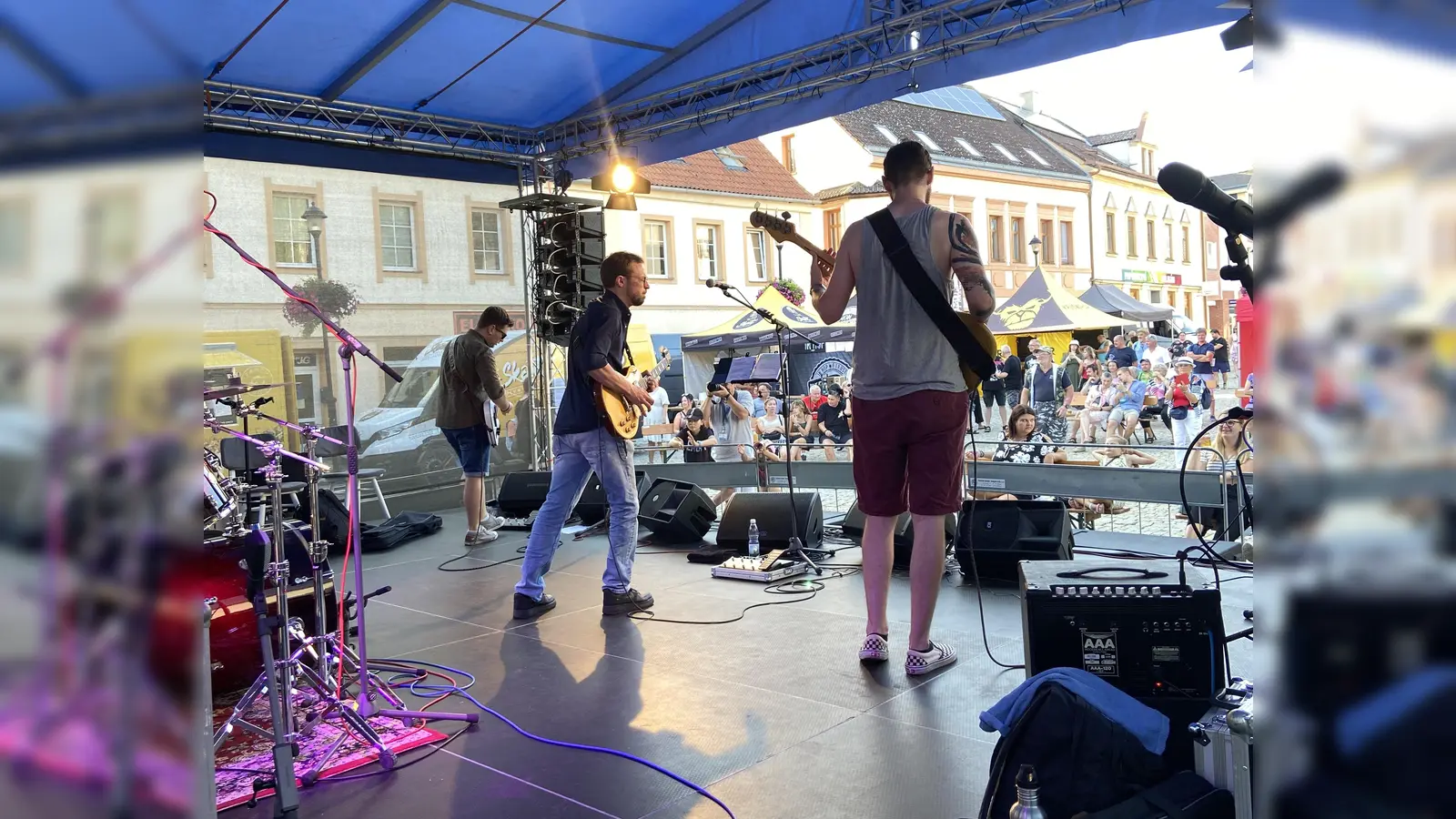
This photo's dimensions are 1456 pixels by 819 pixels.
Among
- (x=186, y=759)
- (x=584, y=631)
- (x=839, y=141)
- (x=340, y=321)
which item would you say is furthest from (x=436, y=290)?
(x=839, y=141)

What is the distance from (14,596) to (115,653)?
5 centimetres

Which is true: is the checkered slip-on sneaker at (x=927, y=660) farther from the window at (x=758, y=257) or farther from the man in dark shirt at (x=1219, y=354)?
the window at (x=758, y=257)

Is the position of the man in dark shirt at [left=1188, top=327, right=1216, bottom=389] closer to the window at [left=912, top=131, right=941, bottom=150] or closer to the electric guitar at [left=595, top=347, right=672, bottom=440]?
the electric guitar at [left=595, top=347, right=672, bottom=440]

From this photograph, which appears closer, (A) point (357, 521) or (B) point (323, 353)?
(A) point (357, 521)

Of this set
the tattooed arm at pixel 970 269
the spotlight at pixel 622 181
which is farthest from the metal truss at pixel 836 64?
the tattooed arm at pixel 970 269

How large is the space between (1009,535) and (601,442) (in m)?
2.02

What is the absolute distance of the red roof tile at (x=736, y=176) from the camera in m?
23.6

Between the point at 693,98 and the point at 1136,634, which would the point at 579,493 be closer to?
the point at 1136,634

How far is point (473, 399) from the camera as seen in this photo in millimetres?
6461

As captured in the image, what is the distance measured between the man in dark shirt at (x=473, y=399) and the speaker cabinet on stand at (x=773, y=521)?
1.78 m

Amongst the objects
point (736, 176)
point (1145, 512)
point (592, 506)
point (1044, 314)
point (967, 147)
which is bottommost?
point (1145, 512)

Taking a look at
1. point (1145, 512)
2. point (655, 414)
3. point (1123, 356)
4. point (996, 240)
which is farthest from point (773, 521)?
point (996, 240)

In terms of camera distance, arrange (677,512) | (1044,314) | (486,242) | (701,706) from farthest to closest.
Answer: (1044,314), (486,242), (677,512), (701,706)

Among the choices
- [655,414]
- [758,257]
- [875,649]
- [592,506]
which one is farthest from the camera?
[758,257]
